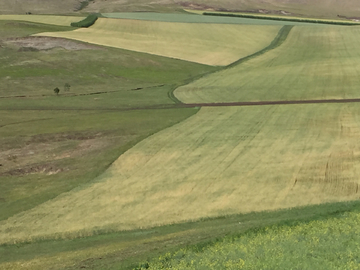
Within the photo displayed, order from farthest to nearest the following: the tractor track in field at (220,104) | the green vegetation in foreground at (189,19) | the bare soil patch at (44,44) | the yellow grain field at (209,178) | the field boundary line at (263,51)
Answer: the green vegetation in foreground at (189,19), the bare soil patch at (44,44), the field boundary line at (263,51), the tractor track in field at (220,104), the yellow grain field at (209,178)

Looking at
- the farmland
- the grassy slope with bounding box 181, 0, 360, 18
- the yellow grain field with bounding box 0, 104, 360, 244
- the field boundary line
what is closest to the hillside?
the grassy slope with bounding box 181, 0, 360, 18

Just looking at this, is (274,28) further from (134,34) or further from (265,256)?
(265,256)

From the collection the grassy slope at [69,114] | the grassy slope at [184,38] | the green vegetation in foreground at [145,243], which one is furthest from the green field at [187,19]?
the green vegetation in foreground at [145,243]

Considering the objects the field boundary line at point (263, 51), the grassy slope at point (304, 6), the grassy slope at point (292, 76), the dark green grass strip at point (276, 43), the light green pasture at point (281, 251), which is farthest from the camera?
the grassy slope at point (304, 6)

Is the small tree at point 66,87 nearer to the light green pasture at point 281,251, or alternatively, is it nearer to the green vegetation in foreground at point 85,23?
the green vegetation in foreground at point 85,23

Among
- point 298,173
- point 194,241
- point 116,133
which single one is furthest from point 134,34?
point 194,241

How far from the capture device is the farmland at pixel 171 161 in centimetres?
1927

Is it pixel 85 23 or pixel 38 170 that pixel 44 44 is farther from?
pixel 38 170

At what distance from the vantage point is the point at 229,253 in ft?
57.4

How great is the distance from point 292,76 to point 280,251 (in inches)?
1823

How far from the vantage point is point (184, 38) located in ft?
284

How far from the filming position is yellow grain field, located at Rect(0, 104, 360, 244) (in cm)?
2320

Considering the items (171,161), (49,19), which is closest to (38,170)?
(171,161)

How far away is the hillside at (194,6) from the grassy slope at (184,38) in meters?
31.5
